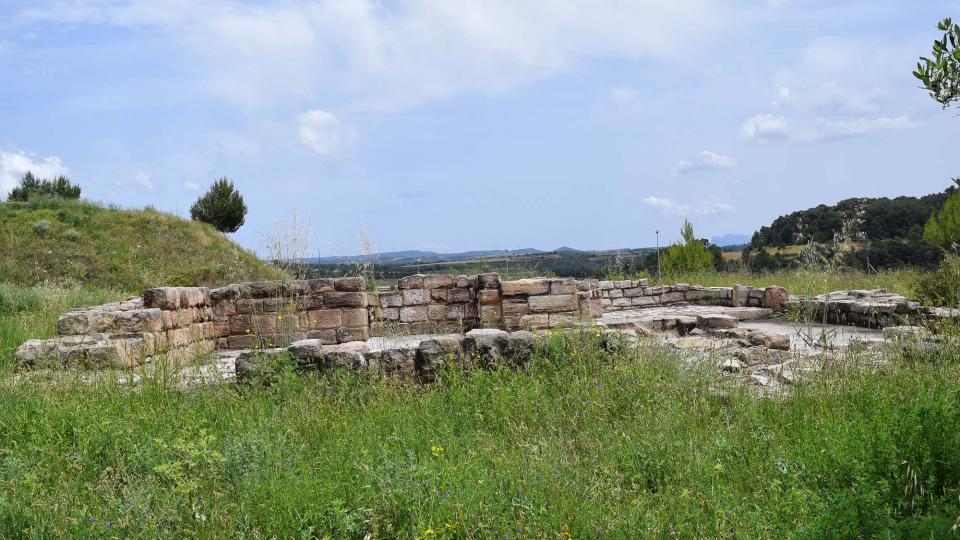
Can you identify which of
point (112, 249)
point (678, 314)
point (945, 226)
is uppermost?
point (112, 249)

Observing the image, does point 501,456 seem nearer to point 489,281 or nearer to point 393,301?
point 489,281

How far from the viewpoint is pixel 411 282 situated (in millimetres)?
15734

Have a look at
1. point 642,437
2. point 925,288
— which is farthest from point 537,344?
point 925,288

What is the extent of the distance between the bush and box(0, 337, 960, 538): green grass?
20.1 ft

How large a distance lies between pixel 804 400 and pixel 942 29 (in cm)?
295

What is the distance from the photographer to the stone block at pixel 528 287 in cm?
1448

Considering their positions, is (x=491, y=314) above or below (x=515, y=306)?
below

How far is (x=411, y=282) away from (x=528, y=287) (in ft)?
8.73

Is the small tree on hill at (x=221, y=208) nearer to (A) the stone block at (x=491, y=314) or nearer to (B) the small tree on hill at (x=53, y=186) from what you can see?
(B) the small tree on hill at (x=53, y=186)

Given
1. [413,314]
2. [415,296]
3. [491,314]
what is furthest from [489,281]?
[413,314]

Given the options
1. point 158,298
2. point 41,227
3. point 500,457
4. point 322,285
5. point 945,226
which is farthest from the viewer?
point 41,227

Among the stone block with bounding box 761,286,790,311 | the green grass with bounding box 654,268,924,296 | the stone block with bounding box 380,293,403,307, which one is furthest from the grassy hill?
the stone block with bounding box 761,286,790,311

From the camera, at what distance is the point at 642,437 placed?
5359 millimetres

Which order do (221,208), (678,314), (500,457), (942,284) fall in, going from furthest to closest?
1. (221,208)
2. (678,314)
3. (942,284)
4. (500,457)
